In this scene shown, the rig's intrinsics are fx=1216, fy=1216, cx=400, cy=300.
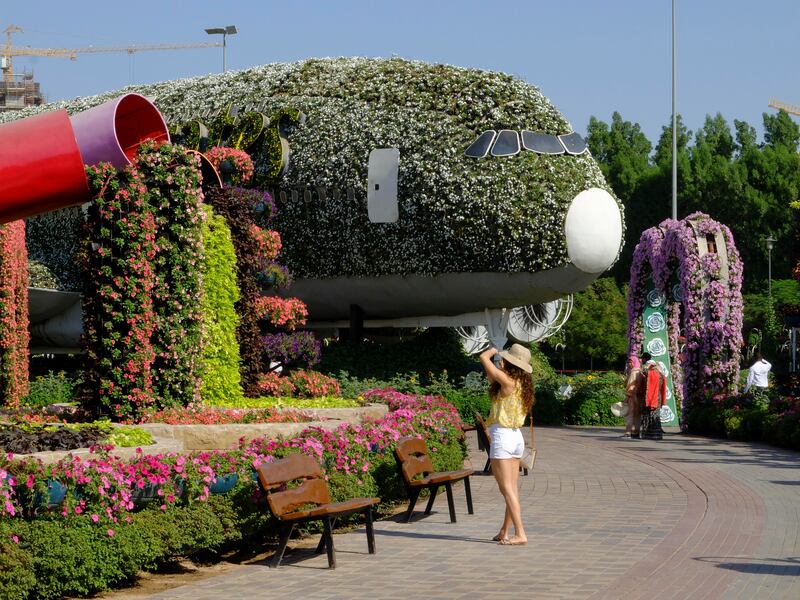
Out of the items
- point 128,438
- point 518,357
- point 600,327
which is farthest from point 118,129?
point 600,327

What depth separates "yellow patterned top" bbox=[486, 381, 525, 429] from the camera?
10172 mm

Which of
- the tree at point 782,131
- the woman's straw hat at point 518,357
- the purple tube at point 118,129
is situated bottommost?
the woman's straw hat at point 518,357

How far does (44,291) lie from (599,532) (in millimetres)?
19888

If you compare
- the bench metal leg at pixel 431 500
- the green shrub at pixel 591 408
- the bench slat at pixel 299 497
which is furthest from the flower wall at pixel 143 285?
the green shrub at pixel 591 408

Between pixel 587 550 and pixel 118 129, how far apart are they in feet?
22.6

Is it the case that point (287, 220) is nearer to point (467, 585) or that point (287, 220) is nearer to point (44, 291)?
point (44, 291)

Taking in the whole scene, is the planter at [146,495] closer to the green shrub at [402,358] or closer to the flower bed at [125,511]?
the flower bed at [125,511]

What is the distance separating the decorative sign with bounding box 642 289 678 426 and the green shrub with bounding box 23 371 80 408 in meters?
11.9

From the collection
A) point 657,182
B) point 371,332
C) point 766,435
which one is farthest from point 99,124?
point 657,182

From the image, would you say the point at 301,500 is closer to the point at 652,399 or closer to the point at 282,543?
the point at 282,543

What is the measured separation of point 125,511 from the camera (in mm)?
8461

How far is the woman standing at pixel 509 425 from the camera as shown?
397 inches

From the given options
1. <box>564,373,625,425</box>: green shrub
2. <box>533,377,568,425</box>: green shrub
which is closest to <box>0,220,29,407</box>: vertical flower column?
<box>533,377,568,425</box>: green shrub

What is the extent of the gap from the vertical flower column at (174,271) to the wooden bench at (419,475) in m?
2.57
